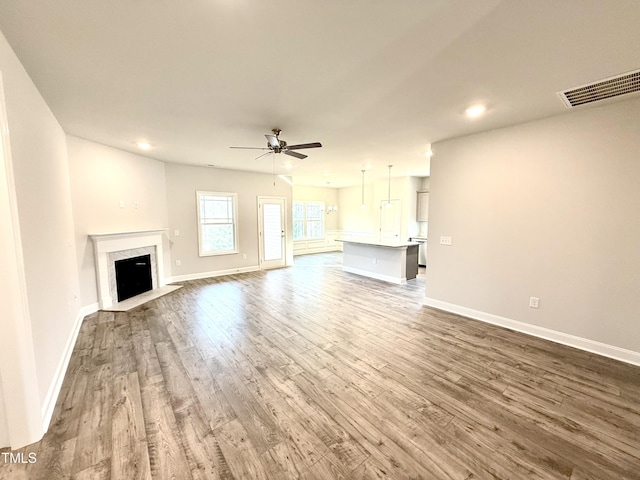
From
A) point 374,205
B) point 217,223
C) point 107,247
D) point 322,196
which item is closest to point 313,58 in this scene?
point 107,247

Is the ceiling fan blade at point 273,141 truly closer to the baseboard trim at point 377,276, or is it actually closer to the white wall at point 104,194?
the white wall at point 104,194

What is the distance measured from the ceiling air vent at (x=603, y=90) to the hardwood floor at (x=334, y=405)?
108 inches

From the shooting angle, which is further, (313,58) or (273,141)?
(273,141)

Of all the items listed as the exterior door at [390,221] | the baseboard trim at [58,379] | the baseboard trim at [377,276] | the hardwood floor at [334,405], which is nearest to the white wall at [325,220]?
the exterior door at [390,221]

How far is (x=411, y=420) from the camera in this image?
6.33ft

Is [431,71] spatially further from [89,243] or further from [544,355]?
[89,243]

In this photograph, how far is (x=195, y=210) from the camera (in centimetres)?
618

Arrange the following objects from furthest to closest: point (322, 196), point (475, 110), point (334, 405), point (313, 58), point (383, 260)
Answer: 1. point (322, 196)
2. point (383, 260)
3. point (475, 110)
4. point (334, 405)
5. point (313, 58)

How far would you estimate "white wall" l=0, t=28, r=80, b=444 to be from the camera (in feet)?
6.11

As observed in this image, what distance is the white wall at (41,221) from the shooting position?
6.11 feet

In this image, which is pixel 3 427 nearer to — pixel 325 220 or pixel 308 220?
pixel 308 220

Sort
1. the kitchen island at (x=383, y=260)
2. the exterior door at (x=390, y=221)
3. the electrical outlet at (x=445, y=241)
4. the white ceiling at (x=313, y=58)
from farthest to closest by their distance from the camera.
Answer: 1. the exterior door at (x=390, y=221)
2. the kitchen island at (x=383, y=260)
3. the electrical outlet at (x=445, y=241)
4. the white ceiling at (x=313, y=58)

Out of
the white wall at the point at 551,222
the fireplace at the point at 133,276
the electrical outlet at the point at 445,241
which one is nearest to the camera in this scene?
the white wall at the point at 551,222

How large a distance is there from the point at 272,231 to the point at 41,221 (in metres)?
5.37
